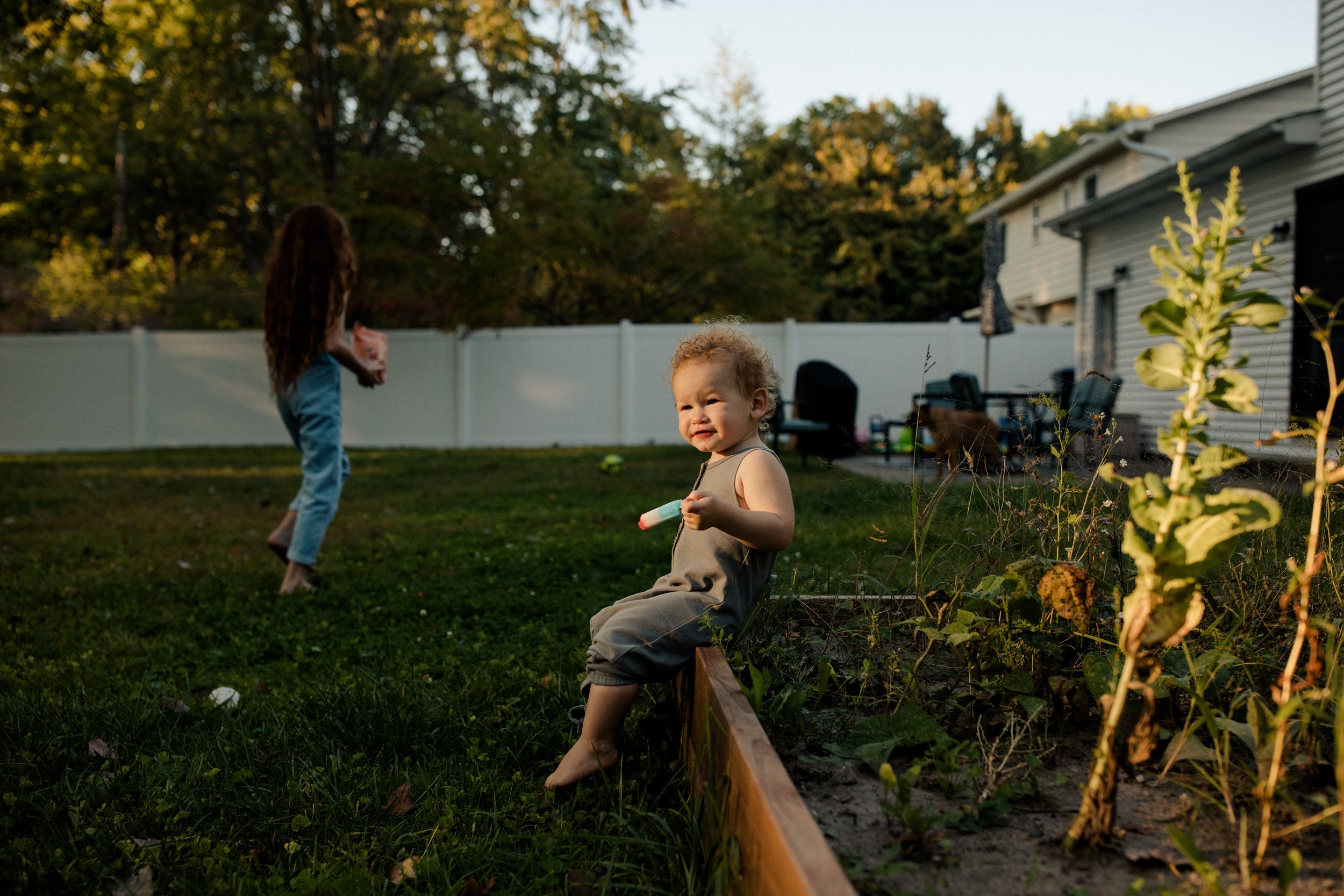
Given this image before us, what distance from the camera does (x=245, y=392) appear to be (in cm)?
1507

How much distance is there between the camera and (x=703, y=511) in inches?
71.8

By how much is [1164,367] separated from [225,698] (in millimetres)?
2572

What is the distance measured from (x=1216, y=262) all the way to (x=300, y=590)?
12.6 ft

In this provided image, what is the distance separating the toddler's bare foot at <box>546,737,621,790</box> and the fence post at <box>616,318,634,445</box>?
1294cm

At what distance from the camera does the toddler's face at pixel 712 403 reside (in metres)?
2.15

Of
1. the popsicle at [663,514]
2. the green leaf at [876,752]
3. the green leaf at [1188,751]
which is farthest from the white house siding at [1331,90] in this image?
the green leaf at [876,752]

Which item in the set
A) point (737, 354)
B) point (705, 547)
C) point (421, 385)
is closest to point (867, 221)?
point (421, 385)

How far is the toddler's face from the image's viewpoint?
2152mm

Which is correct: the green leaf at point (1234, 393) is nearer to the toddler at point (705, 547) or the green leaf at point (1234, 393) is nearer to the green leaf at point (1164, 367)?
the green leaf at point (1164, 367)

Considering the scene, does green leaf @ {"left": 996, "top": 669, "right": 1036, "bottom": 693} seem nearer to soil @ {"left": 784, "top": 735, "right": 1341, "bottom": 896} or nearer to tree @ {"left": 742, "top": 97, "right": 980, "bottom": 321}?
soil @ {"left": 784, "top": 735, "right": 1341, "bottom": 896}

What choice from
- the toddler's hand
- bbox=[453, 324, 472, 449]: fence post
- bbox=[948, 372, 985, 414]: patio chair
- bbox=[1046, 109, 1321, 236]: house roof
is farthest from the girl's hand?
bbox=[453, 324, 472, 449]: fence post

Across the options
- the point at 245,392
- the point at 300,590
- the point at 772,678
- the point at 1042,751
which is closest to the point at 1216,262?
the point at 1042,751

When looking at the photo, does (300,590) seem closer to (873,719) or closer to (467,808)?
(467,808)

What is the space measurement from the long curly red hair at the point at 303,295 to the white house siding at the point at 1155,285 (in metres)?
5.60
